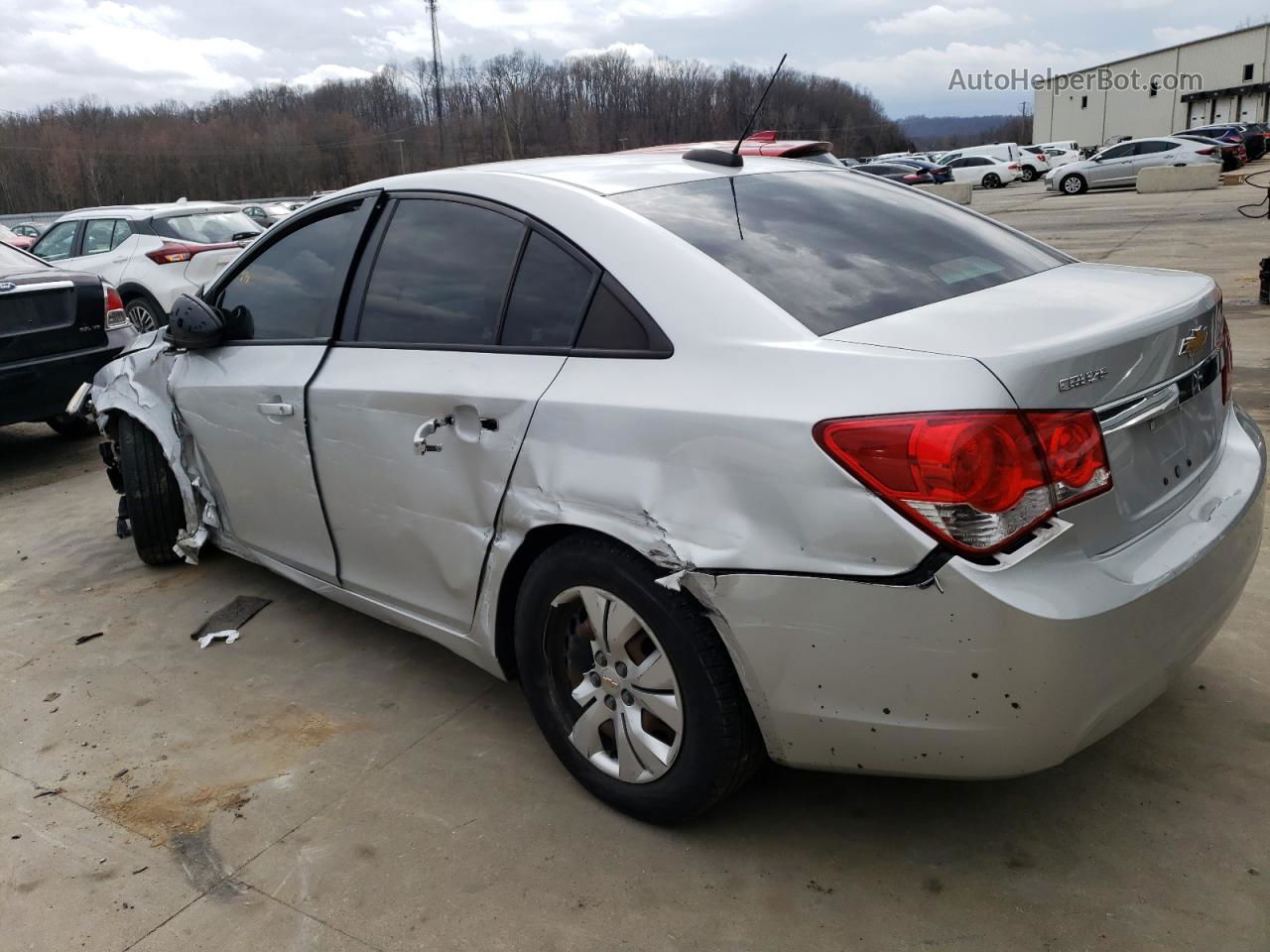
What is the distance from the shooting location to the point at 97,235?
1072cm

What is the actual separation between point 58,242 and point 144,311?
215cm

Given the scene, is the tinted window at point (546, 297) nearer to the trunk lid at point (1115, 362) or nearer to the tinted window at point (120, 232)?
the trunk lid at point (1115, 362)

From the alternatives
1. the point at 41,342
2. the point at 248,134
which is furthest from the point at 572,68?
the point at 41,342

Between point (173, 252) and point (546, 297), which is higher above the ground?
point (546, 297)

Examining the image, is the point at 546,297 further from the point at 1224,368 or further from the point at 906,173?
the point at 906,173

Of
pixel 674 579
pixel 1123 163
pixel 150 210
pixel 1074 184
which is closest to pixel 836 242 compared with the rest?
pixel 674 579

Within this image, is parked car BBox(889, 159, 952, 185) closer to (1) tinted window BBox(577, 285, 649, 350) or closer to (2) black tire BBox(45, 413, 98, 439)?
(2) black tire BBox(45, 413, 98, 439)

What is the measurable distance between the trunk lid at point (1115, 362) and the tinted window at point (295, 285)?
184cm

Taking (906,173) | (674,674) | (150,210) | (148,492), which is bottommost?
(148,492)

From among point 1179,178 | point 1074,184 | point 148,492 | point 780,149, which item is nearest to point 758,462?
point 780,149

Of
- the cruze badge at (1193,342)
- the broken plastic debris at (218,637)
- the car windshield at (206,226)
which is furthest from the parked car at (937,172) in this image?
the cruze badge at (1193,342)

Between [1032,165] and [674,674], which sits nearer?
[674,674]

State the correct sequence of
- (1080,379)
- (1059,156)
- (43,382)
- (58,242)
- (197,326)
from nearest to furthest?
(1080,379), (197,326), (43,382), (58,242), (1059,156)

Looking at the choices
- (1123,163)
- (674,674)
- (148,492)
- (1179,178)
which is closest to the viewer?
(674,674)
